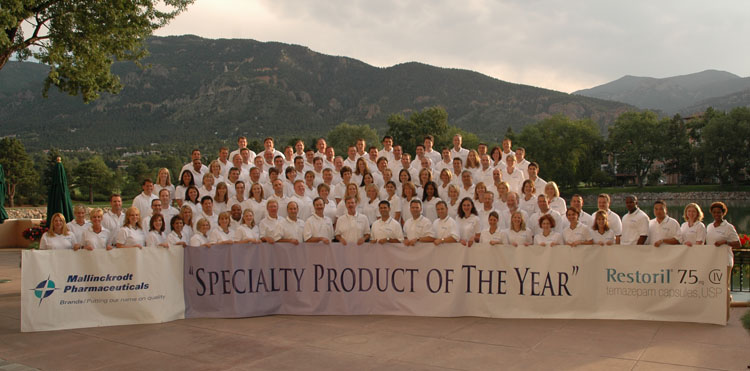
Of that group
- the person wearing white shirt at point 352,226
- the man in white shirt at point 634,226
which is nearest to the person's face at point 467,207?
the person wearing white shirt at point 352,226

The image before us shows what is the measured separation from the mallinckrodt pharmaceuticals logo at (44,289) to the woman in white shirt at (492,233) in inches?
257

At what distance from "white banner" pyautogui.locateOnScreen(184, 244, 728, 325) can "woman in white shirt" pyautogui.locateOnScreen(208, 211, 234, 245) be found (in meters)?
0.20

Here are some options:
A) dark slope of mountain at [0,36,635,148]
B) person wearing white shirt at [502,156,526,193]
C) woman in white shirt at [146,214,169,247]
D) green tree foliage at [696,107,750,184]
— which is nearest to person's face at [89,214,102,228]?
woman in white shirt at [146,214,169,247]

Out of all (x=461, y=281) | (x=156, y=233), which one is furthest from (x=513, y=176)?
(x=156, y=233)

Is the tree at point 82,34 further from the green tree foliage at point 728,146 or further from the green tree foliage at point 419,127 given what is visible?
the green tree foliage at point 728,146

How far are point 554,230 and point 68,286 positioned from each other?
24.7 feet

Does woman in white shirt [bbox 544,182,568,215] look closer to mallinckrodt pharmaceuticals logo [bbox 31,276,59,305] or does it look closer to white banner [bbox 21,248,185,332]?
white banner [bbox 21,248,185,332]

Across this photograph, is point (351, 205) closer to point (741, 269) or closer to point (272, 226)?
point (272, 226)

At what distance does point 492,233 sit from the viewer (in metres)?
8.40

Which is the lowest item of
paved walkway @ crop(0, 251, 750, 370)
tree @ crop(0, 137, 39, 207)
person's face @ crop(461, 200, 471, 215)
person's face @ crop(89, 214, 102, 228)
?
paved walkway @ crop(0, 251, 750, 370)

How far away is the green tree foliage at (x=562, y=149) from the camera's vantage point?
255 feet

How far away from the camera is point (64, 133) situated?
9612 cm

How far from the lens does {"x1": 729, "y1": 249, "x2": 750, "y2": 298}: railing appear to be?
30.1ft

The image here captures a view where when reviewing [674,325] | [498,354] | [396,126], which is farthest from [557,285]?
[396,126]
